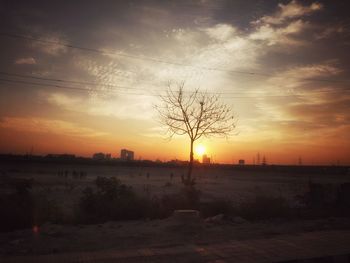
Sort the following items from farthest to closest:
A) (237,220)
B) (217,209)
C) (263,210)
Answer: (263,210) < (217,209) < (237,220)

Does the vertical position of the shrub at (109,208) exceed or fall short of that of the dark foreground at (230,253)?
it exceeds it

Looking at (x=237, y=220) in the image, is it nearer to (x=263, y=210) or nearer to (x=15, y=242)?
(x=263, y=210)

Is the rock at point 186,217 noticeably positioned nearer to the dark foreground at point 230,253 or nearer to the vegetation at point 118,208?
the vegetation at point 118,208

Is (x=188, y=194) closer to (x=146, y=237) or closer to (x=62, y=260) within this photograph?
(x=146, y=237)

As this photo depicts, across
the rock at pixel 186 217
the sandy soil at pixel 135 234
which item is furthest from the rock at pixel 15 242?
the rock at pixel 186 217

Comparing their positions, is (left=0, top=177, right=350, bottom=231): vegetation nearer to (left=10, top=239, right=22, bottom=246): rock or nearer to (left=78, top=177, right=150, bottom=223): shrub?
(left=78, top=177, right=150, bottom=223): shrub

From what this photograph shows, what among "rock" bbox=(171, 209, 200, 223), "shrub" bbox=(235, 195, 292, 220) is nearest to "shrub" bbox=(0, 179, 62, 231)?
"rock" bbox=(171, 209, 200, 223)

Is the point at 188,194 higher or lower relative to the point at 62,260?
higher

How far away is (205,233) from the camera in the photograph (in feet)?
38.2

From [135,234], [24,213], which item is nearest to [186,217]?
[135,234]

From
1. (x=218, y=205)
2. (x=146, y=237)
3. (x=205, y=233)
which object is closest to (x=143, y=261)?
(x=146, y=237)

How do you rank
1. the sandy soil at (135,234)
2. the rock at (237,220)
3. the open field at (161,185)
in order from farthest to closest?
the open field at (161,185), the rock at (237,220), the sandy soil at (135,234)

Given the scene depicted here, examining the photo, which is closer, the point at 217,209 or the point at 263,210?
the point at 217,209

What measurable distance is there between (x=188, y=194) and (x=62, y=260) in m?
10.5
